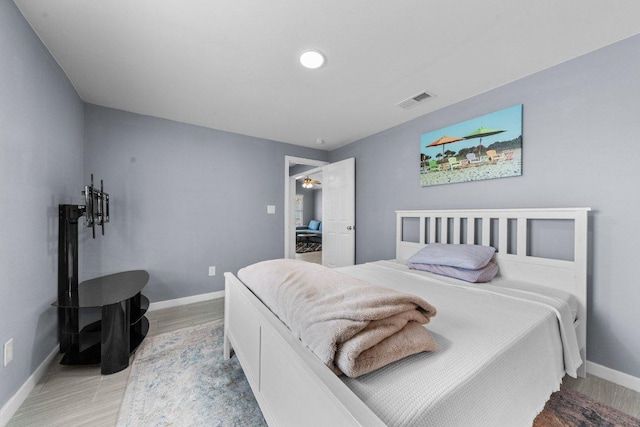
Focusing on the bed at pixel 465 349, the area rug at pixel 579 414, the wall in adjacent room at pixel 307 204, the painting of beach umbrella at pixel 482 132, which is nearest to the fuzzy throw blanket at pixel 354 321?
the bed at pixel 465 349

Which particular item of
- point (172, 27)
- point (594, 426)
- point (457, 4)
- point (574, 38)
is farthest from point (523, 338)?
point (172, 27)

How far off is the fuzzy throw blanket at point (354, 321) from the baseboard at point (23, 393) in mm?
1547

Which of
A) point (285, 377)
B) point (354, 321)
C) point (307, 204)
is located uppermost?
point (307, 204)

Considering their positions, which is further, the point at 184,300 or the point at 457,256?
the point at 184,300

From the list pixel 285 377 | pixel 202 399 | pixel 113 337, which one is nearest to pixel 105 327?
pixel 113 337

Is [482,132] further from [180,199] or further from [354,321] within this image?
[180,199]

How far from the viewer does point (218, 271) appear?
10.9 feet

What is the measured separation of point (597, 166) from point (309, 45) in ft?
7.10

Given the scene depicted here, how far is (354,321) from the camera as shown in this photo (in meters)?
0.85

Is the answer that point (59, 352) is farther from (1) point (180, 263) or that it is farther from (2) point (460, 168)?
(2) point (460, 168)

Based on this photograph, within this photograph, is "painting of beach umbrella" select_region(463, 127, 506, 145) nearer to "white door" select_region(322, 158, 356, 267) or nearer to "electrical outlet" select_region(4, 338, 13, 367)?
"white door" select_region(322, 158, 356, 267)

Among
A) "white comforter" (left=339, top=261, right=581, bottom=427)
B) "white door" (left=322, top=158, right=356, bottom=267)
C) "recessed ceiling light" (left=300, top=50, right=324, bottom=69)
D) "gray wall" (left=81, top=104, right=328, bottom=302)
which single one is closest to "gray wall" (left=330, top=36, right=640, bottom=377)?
"white comforter" (left=339, top=261, right=581, bottom=427)

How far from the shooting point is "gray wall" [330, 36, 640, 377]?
161 centimetres

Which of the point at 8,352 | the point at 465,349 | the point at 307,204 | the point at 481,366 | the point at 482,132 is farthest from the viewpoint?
the point at 307,204
